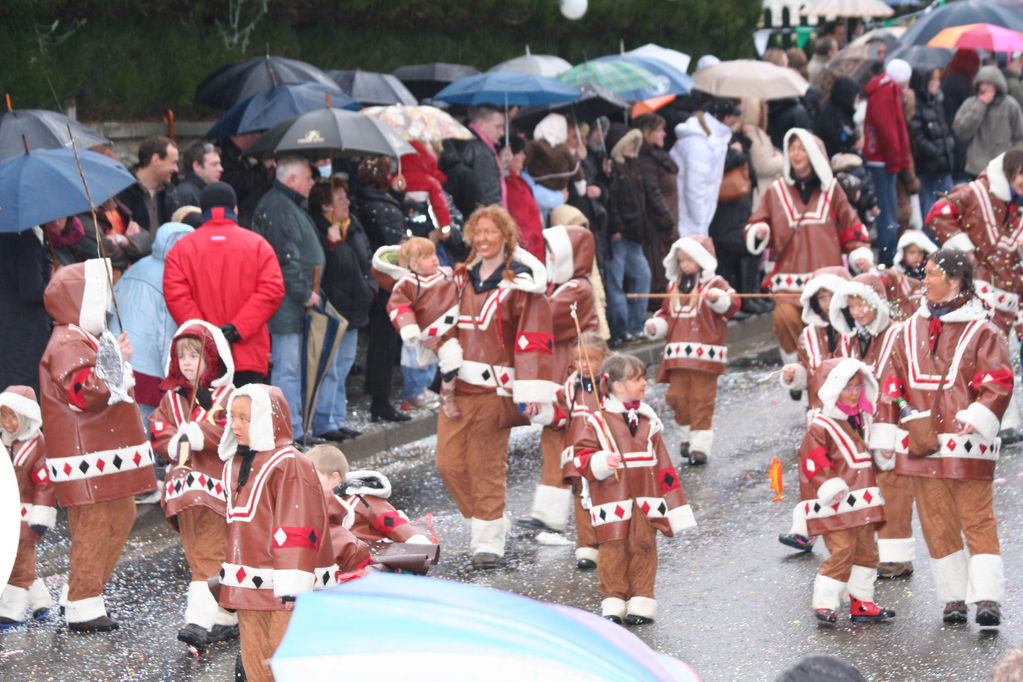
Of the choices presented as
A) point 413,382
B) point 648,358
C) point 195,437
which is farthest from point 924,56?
point 195,437

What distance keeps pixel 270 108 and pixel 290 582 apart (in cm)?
644

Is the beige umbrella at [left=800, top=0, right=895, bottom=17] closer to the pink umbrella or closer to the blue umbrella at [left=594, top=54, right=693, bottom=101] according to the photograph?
the pink umbrella

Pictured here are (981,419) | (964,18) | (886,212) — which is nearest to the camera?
(981,419)

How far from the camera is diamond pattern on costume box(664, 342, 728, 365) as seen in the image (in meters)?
11.5

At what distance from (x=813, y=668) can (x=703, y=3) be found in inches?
687

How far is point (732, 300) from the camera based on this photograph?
37.8 feet

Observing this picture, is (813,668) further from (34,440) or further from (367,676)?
(34,440)

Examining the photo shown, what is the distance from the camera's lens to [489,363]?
9469 mm

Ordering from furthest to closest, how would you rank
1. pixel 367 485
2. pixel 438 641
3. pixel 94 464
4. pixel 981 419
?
pixel 94 464, pixel 367 485, pixel 981 419, pixel 438 641

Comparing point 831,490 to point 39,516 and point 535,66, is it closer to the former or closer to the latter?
point 39,516

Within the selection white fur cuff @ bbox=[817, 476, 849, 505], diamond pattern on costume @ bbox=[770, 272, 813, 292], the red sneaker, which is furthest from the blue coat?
the red sneaker

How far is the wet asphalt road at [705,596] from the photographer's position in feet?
25.3

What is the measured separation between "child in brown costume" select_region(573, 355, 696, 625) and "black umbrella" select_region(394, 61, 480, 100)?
25.4ft

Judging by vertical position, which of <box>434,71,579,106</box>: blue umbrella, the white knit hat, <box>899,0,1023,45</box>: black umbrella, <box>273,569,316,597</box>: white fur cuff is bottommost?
<box>273,569,316,597</box>: white fur cuff
